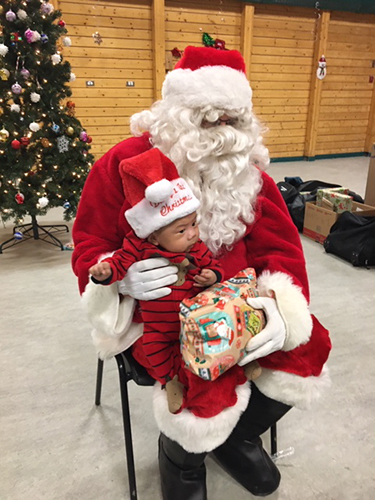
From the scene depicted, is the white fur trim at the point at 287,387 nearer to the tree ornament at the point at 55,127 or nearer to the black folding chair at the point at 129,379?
the black folding chair at the point at 129,379

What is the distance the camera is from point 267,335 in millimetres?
1063

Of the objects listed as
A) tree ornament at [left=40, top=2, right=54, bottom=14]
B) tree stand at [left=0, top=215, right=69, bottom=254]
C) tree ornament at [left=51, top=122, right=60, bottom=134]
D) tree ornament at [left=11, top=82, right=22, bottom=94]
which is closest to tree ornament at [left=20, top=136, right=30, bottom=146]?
tree ornament at [left=51, top=122, right=60, bottom=134]

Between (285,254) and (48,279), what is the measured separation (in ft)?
6.95

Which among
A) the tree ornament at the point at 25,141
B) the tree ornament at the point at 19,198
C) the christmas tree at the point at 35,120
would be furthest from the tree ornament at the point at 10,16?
the tree ornament at the point at 19,198

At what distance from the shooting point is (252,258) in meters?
1.38

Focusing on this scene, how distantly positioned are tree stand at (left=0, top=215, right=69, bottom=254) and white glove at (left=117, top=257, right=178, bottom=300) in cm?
254

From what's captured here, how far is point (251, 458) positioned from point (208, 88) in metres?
1.23

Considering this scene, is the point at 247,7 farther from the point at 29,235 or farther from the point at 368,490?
the point at 368,490

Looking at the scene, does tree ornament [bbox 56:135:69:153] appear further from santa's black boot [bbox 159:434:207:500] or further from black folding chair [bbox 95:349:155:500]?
santa's black boot [bbox 159:434:207:500]

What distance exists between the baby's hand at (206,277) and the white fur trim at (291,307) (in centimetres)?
22

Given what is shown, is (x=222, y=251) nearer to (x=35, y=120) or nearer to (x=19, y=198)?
(x=19, y=198)

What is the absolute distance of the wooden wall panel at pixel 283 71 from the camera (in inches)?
260

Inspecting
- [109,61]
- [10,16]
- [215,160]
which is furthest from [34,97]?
[109,61]

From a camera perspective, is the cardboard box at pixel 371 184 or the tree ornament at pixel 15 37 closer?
the tree ornament at pixel 15 37
